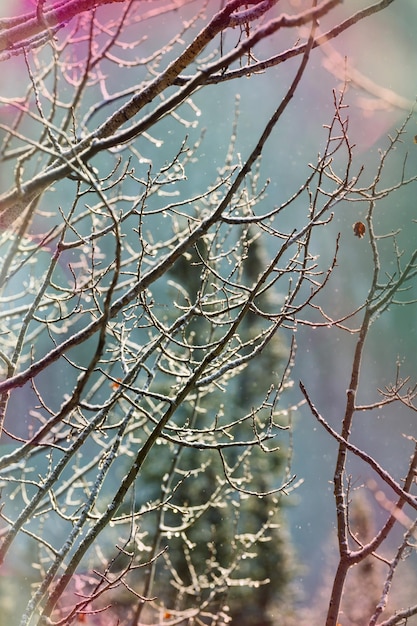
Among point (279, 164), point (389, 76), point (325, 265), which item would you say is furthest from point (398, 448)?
point (389, 76)

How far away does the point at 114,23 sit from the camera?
9.13ft

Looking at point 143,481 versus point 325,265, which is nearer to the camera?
point 143,481

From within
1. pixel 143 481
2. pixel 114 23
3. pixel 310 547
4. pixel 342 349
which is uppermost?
pixel 342 349

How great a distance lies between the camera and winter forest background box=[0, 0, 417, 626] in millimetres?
1695

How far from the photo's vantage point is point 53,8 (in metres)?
1.77

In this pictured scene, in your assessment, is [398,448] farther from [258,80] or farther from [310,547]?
[258,80]

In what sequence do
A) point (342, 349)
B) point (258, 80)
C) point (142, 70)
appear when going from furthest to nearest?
point (342, 349), point (258, 80), point (142, 70)

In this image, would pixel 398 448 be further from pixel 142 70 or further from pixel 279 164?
pixel 142 70

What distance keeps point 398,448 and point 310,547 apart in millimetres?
2686

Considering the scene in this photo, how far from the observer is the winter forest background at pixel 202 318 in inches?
66.7

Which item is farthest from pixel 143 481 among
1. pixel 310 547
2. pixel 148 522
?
pixel 310 547

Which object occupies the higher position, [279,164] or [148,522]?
[279,164]

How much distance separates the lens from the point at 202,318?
7547 mm

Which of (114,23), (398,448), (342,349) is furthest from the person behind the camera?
(342,349)
